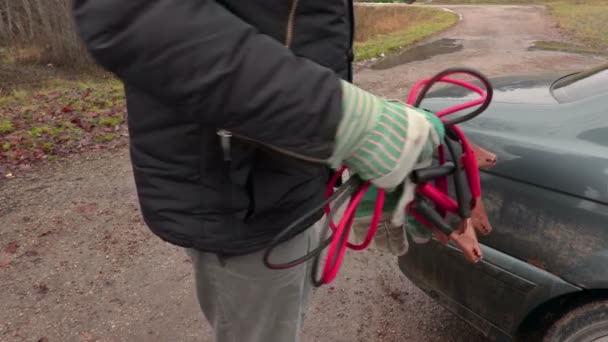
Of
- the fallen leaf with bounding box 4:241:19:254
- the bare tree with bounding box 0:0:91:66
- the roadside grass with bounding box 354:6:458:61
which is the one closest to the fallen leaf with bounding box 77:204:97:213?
the fallen leaf with bounding box 4:241:19:254

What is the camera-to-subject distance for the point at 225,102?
0.91m

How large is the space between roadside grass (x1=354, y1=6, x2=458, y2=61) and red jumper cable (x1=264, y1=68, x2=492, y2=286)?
9.91m

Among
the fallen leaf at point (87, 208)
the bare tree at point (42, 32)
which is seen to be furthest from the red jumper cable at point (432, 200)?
the bare tree at point (42, 32)

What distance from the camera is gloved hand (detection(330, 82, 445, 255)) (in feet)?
3.28

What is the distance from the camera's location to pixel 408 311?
2650mm

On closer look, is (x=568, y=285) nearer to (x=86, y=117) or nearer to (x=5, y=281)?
(x=5, y=281)

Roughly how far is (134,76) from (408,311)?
215cm

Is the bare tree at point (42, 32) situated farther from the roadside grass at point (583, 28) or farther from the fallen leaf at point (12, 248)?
the roadside grass at point (583, 28)

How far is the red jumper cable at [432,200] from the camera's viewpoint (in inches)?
45.2

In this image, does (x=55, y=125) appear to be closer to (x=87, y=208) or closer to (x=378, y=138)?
(x=87, y=208)

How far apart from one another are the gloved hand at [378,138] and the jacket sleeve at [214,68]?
0.13ft

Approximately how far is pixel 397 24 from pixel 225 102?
68.3ft

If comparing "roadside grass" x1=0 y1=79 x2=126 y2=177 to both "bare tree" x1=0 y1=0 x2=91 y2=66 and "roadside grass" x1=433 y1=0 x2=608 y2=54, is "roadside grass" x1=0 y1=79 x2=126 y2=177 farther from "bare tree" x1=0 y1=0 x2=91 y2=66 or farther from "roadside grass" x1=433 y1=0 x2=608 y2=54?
"roadside grass" x1=433 y1=0 x2=608 y2=54

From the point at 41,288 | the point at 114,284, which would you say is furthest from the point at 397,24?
the point at 41,288
